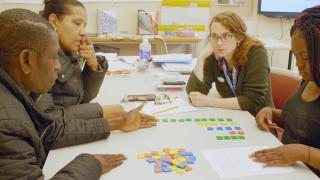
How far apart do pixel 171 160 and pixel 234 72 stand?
2.83 feet

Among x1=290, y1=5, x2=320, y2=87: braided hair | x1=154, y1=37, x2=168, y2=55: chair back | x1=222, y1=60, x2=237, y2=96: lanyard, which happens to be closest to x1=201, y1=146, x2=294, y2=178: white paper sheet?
x1=290, y1=5, x2=320, y2=87: braided hair

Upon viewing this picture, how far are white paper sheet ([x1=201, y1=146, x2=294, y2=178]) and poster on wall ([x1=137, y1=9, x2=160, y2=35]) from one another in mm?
3306

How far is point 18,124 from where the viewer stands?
0.93 metres

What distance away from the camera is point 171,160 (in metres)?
1.22

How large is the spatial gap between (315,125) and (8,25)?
3.84 ft

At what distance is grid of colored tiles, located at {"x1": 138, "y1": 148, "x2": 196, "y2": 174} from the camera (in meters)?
1.17

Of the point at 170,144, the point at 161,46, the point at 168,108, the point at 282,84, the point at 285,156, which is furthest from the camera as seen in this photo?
the point at 161,46

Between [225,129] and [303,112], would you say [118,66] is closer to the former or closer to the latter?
[225,129]

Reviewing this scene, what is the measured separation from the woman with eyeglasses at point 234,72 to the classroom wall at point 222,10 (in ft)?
8.55

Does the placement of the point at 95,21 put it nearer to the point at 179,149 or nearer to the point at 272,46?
the point at 272,46

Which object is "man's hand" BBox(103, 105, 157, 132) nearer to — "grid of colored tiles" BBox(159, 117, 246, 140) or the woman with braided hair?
"grid of colored tiles" BBox(159, 117, 246, 140)

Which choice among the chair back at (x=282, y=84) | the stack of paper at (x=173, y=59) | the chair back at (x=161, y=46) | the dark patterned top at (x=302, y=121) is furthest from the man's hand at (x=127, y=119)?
the chair back at (x=161, y=46)

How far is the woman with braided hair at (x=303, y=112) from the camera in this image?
3.91 feet

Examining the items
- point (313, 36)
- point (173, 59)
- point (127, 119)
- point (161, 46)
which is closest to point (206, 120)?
point (127, 119)
